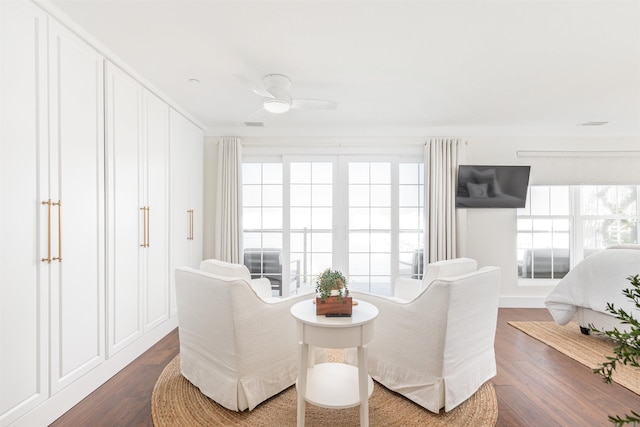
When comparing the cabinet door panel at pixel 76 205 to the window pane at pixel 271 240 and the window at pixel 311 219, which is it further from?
the window at pixel 311 219

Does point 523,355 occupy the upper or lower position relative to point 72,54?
lower

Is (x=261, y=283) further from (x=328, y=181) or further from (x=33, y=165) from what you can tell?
(x=328, y=181)

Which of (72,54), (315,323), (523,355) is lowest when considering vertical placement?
(523,355)

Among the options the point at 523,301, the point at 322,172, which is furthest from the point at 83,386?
the point at 523,301

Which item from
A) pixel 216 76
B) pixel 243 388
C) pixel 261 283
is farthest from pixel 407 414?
pixel 216 76

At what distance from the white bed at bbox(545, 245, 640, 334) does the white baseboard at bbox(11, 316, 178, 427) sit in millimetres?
4164

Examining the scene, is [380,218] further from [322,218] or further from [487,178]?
[487,178]

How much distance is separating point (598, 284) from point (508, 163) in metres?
2.00

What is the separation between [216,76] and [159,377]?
2.56m

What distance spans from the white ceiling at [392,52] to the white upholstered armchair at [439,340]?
65.6 inches

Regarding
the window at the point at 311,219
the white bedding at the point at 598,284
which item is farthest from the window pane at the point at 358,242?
the white bedding at the point at 598,284

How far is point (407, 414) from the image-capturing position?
6.86ft

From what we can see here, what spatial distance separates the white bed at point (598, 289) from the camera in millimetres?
3070

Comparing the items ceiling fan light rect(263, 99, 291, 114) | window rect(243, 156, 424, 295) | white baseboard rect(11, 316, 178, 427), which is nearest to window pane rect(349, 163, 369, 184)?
window rect(243, 156, 424, 295)
